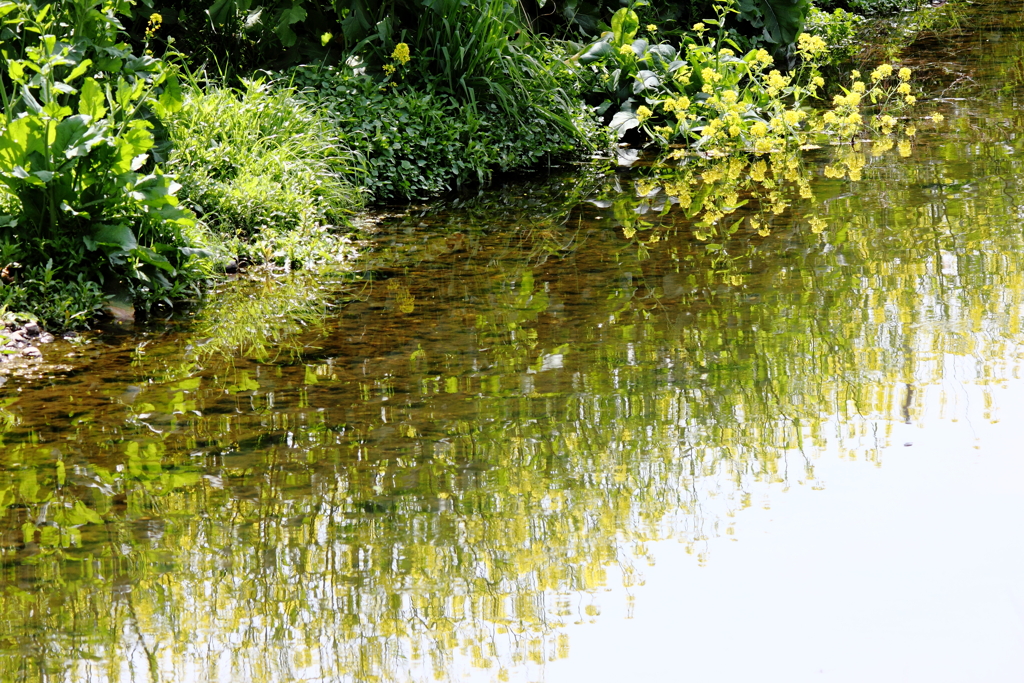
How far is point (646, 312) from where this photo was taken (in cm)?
462

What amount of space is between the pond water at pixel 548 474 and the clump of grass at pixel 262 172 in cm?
55

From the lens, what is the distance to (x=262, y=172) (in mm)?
6285

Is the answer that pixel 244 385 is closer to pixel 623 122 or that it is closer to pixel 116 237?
pixel 116 237

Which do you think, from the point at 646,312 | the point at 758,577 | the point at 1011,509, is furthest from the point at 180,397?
the point at 1011,509

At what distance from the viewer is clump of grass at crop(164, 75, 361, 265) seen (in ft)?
19.2

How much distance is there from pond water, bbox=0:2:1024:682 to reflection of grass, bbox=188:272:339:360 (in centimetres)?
2

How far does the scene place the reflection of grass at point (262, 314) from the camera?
4527 millimetres

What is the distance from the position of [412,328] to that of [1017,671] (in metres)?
2.91

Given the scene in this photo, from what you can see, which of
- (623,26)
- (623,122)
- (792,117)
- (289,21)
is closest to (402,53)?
(289,21)

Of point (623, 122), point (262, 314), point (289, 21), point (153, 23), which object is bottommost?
point (262, 314)

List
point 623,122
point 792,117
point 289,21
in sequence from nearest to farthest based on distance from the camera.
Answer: point 289,21 → point 792,117 → point 623,122

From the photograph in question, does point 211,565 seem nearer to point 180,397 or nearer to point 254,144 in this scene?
point 180,397

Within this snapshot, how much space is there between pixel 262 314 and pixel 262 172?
1.60m

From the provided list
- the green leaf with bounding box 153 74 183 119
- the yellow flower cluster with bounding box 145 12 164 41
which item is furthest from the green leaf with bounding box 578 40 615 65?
the green leaf with bounding box 153 74 183 119
